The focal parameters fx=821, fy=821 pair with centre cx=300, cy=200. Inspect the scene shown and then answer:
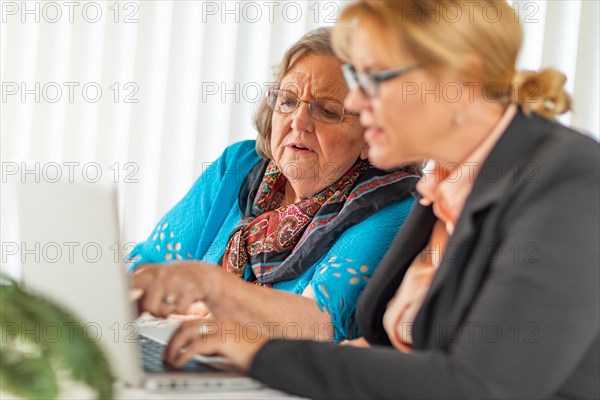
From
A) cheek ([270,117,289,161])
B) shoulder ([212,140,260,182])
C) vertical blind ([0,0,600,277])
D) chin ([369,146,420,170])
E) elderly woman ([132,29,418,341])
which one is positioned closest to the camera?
chin ([369,146,420,170])

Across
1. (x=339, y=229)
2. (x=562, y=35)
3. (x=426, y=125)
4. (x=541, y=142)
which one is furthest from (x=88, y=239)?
(x=562, y=35)

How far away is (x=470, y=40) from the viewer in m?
1.14

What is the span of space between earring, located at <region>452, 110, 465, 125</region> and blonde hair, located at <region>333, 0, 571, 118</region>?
0.05m

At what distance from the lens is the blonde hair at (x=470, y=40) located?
3.71 ft

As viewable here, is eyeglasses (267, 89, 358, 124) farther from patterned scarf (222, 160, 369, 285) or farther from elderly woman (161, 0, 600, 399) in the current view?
elderly woman (161, 0, 600, 399)

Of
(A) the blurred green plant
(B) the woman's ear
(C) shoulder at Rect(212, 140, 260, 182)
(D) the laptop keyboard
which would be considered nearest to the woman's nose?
(B) the woman's ear

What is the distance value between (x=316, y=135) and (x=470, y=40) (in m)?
0.82

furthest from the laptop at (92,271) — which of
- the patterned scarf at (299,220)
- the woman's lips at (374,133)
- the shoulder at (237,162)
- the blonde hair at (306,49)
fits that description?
the shoulder at (237,162)

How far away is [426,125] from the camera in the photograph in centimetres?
117

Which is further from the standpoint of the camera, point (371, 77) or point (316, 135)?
point (316, 135)

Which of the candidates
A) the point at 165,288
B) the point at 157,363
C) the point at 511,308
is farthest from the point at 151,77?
the point at 511,308

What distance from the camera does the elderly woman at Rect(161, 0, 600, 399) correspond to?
104cm

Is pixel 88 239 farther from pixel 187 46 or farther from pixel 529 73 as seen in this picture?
pixel 187 46

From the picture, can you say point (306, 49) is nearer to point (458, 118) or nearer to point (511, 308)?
point (458, 118)
